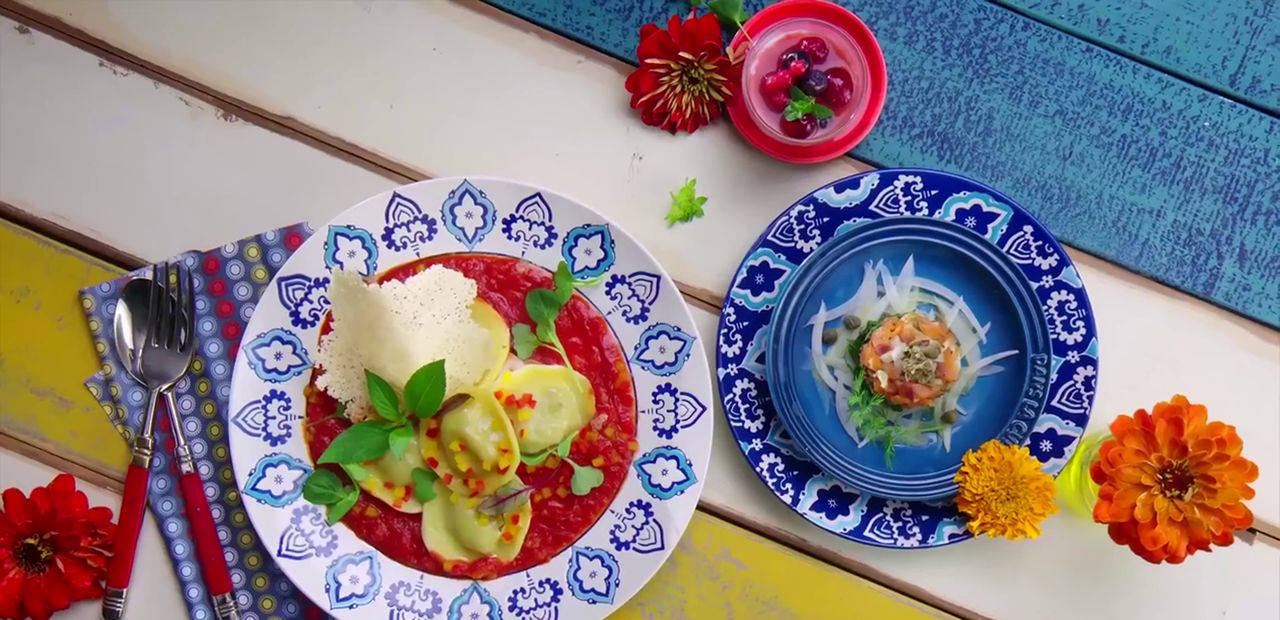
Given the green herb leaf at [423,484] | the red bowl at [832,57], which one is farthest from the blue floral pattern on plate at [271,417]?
the red bowl at [832,57]

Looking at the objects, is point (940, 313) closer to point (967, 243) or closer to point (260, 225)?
point (967, 243)

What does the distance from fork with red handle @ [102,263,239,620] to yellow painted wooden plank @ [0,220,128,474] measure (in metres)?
0.09

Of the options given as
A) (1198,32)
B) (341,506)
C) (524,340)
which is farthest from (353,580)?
(1198,32)

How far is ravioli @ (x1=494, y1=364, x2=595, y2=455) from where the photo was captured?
1.39m

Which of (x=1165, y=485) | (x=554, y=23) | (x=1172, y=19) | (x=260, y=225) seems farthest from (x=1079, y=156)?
(x=260, y=225)

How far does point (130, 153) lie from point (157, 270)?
0.24 meters

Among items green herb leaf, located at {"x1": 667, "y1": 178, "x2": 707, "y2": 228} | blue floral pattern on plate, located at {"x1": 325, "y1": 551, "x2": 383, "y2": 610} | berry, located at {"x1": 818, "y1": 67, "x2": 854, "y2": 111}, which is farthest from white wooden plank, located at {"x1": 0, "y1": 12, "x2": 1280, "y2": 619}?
blue floral pattern on plate, located at {"x1": 325, "y1": 551, "x2": 383, "y2": 610}

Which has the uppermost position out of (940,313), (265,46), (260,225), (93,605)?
(265,46)

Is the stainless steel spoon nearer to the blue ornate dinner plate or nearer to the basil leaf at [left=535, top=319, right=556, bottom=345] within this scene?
the basil leaf at [left=535, top=319, right=556, bottom=345]

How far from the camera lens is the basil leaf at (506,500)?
1.39 m

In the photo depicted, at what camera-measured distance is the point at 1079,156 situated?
1.51 meters

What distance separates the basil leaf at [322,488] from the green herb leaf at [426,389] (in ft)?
0.61

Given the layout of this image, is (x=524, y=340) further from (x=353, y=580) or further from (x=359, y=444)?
(x=353, y=580)

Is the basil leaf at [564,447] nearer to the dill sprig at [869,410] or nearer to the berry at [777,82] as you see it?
the dill sprig at [869,410]
